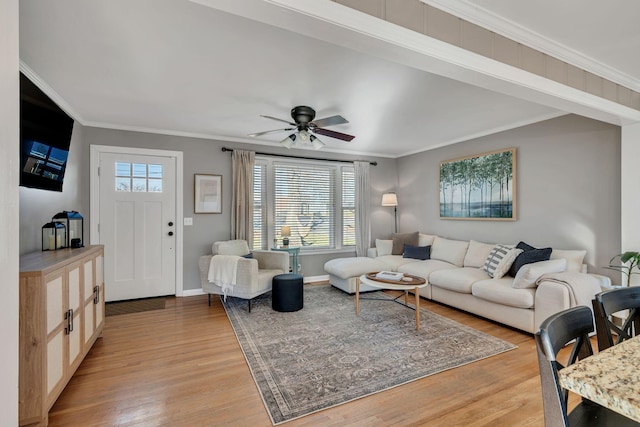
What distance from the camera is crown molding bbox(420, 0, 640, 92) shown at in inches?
67.4

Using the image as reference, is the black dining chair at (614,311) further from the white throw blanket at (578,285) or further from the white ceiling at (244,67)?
the white throw blanket at (578,285)

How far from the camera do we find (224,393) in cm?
214

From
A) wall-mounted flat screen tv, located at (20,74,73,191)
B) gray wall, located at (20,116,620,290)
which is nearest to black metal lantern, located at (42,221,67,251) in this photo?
gray wall, located at (20,116,620,290)

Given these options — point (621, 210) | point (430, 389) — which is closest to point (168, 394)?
point (430, 389)

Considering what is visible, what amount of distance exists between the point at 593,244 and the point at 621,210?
52cm

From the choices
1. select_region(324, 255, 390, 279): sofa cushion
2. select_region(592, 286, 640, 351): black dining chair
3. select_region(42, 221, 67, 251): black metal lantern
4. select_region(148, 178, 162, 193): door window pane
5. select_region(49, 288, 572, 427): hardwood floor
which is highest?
select_region(148, 178, 162, 193): door window pane

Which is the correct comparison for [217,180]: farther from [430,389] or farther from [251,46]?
[430,389]

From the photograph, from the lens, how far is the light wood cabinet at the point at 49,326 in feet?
5.68

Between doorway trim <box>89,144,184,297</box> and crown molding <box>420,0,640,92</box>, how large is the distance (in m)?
3.99

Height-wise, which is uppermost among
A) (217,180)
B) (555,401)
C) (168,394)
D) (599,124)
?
(599,124)

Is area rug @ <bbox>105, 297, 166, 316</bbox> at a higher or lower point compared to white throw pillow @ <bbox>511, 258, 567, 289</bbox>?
lower

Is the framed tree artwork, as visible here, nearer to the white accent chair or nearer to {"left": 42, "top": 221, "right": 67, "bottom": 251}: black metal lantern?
the white accent chair

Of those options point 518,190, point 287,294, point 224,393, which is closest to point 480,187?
point 518,190

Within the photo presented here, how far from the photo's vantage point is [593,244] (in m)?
3.41
